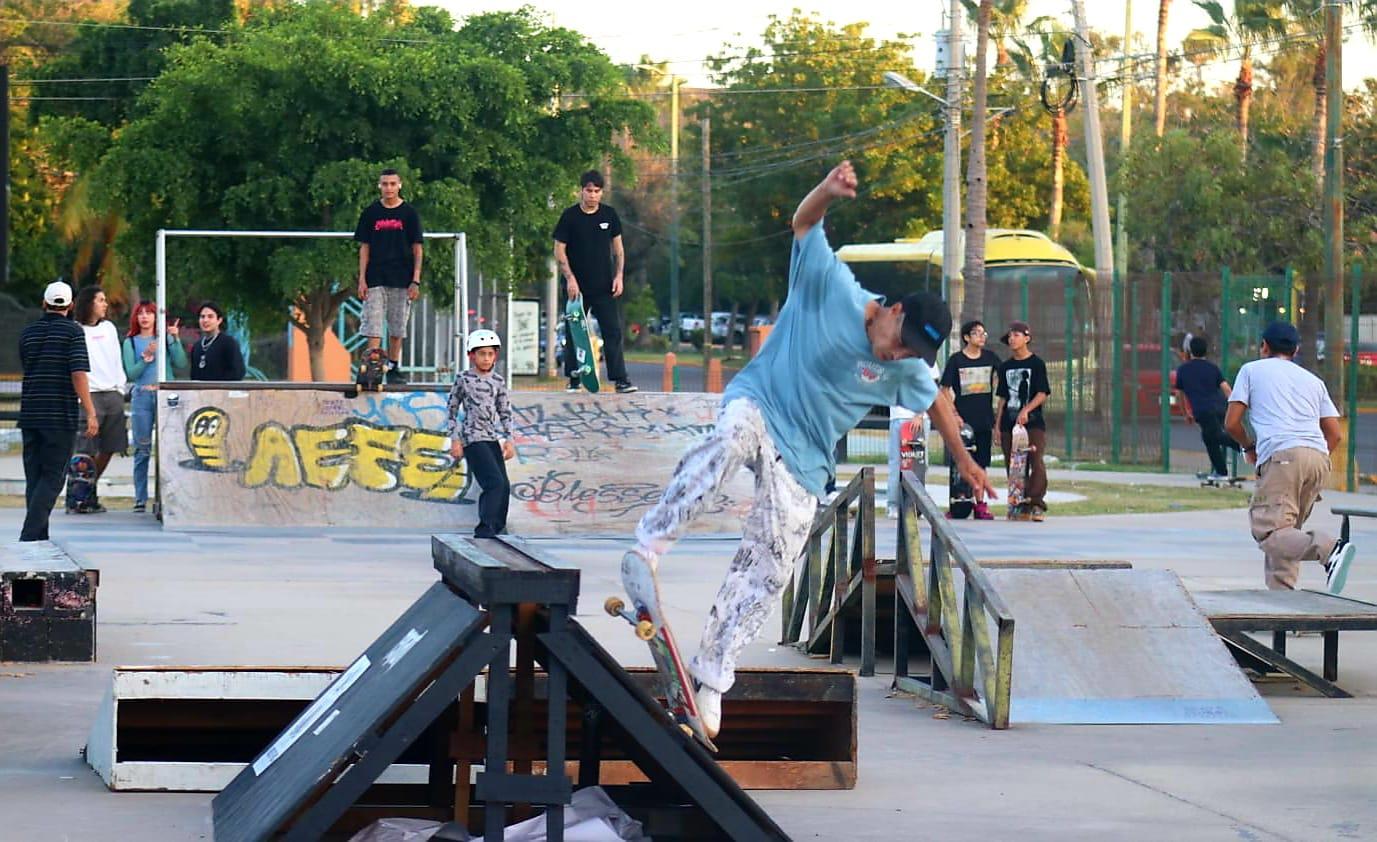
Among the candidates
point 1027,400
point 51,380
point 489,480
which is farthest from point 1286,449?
point 51,380

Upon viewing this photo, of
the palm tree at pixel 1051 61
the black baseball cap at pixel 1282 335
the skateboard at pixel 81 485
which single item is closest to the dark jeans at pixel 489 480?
the skateboard at pixel 81 485

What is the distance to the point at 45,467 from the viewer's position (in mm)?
12125

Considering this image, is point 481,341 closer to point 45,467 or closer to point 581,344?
point 581,344

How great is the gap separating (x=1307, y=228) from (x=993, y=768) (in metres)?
38.3

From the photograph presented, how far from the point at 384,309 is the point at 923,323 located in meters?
11.0

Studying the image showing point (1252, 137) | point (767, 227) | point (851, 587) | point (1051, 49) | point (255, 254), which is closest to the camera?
point (851, 587)

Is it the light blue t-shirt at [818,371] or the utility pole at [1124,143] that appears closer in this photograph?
the light blue t-shirt at [818,371]

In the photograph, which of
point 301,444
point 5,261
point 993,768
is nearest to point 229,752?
point 993,768

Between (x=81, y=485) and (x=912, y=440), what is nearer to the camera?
(x=81, y=485)

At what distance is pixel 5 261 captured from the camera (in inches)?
452

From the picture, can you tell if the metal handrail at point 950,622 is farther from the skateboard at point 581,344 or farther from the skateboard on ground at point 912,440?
the skateboard on ground at point 912,440

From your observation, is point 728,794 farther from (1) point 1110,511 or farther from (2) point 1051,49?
(2) point 1051,49

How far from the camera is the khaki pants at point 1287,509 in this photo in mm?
10820

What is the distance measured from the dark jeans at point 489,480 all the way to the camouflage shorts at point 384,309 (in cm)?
264
